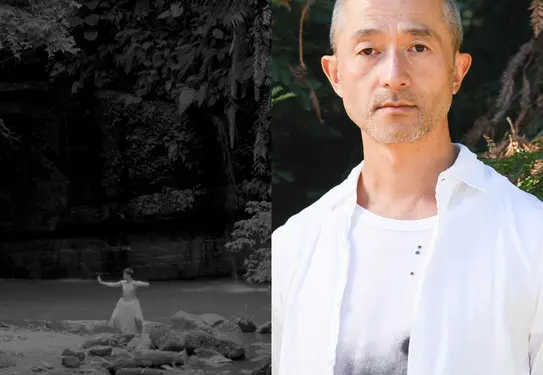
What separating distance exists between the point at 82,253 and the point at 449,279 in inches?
87.2

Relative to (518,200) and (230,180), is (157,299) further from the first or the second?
(518,200)

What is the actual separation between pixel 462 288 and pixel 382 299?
11 cm

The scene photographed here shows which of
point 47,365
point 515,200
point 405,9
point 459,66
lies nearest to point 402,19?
point 405,9

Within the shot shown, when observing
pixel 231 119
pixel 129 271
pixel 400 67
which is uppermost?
pixel 231 119

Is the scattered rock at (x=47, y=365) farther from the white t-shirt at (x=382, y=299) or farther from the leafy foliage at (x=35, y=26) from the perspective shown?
the white t-shirt at (x=382, y=299)

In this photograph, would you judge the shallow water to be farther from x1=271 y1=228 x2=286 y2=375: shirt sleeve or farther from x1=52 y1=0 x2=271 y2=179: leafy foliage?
x1=271 y1=228 x2=286 y2=375: shirt sleeve

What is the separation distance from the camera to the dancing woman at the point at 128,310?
3.07 meters

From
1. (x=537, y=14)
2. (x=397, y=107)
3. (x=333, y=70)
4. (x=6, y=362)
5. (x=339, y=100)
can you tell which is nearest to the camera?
(x=397, y=107)

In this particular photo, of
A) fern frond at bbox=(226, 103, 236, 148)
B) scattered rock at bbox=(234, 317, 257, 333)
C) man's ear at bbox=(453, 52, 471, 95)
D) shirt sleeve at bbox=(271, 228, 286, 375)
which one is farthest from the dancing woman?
man's ear at bbox=(453, 52, 471, 95)

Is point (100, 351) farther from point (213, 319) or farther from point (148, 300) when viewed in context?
point (213, 319)

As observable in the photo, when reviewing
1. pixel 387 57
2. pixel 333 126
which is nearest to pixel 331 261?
pixel 387 57

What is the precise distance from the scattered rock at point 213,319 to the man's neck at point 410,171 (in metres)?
2.03

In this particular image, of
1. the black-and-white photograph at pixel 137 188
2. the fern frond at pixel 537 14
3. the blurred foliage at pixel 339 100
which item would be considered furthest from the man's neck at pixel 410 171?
the black-and-white photograph at pixel 137 188

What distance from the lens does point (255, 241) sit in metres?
3.12
